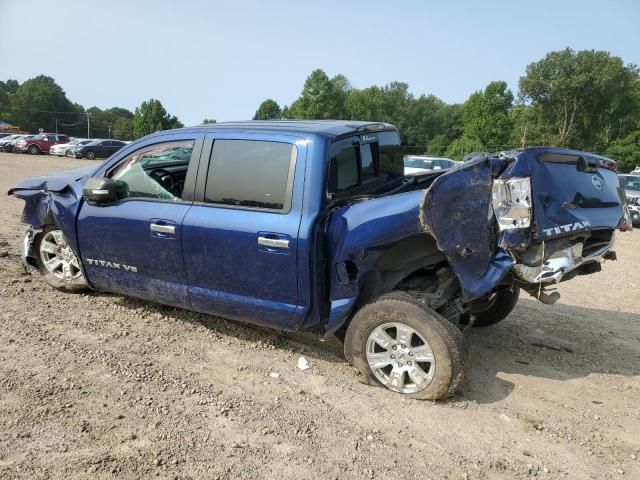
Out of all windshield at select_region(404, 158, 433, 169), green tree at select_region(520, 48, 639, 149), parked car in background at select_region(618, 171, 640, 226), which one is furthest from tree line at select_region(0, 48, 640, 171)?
parked car in background at select_region(618, 171, 640, 226)

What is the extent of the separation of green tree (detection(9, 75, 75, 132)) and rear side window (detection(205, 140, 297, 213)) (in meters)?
117

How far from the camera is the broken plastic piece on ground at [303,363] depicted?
4047mm

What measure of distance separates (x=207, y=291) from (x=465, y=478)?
232 centimetres

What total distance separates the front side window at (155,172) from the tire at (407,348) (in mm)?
1872

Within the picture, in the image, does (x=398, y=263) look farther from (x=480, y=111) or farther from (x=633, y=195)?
(x=480, y=111)

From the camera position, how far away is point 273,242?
3729 millimetres

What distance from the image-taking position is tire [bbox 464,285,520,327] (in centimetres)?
482

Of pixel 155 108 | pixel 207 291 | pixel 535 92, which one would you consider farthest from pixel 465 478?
pixel 155 108

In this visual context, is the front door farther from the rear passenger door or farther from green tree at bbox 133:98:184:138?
green tree at bbox 133:98:184:138

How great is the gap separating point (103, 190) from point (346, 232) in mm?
2194

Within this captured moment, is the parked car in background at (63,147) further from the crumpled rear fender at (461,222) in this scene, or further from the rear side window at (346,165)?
the crumpled rear fender at (461,222)

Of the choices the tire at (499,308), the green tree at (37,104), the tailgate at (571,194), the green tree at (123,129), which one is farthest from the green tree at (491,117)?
the green tree at (37,104)

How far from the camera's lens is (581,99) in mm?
47562

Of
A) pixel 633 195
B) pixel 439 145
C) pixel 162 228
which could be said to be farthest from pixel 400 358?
pixel 439 145
